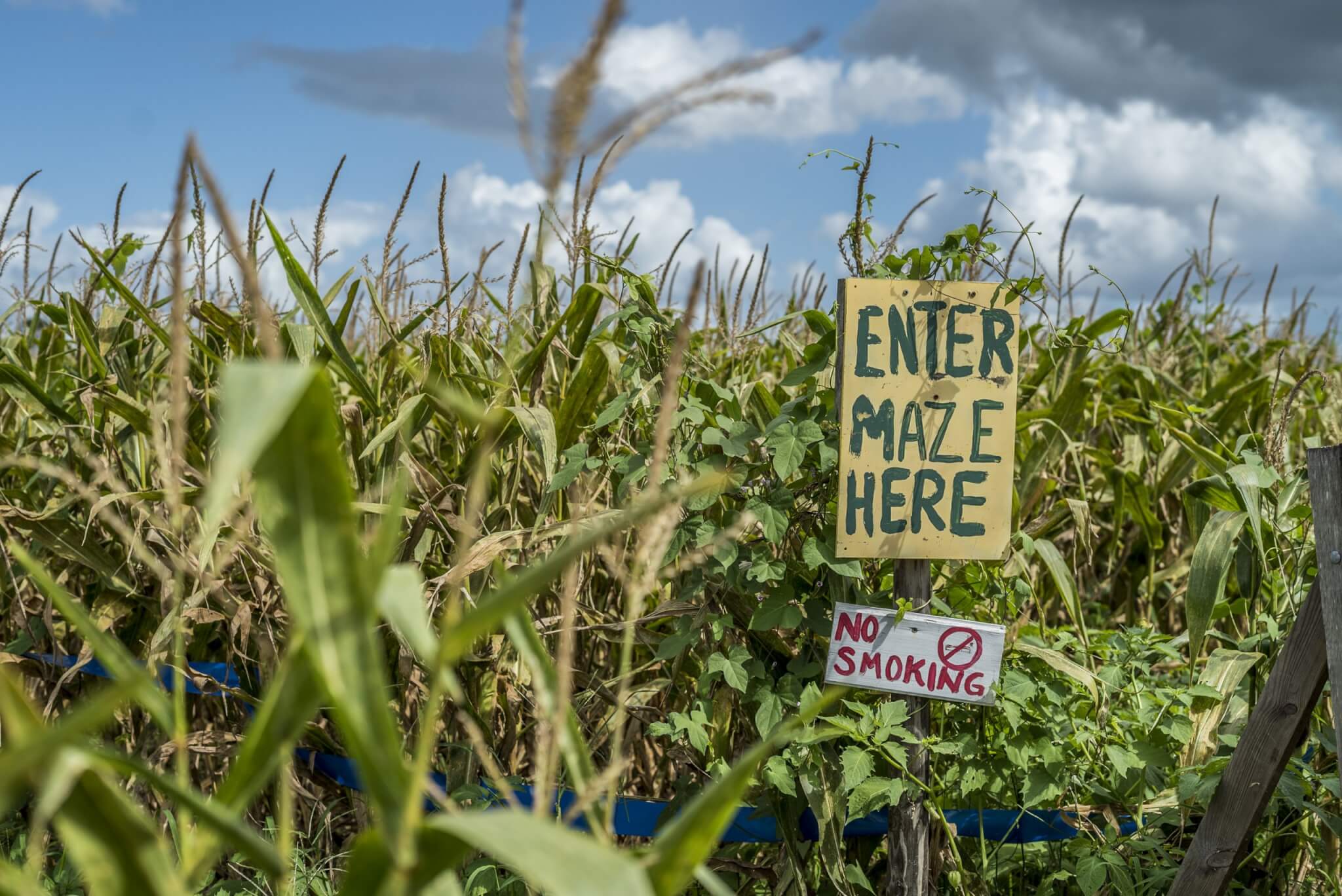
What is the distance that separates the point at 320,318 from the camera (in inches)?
73.2

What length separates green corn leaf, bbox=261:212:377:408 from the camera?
1780mm

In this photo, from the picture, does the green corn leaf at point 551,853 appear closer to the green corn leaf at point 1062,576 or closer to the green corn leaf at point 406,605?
the green corn leaf at point 406,605

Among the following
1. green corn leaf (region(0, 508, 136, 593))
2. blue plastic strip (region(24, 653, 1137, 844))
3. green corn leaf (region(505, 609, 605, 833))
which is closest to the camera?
green corn leaf (region(505, 609, 605, 833))

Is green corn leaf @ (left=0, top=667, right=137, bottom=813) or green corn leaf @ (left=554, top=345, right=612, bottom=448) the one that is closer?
green corn leaf @ (left=0, top=667, right=137, bottom=813)

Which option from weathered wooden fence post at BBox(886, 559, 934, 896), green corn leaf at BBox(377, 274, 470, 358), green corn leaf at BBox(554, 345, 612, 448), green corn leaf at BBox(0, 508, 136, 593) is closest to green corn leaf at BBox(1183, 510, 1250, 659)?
weathered wooden fence post at BBox(886, 559, 934, 896)

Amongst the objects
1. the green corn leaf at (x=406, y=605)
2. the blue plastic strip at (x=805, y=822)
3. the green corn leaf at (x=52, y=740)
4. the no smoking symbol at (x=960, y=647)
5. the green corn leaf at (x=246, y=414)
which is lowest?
the blue plastic strip at (x=805, y=822)

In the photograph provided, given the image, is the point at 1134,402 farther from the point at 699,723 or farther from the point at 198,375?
the point at 198,375

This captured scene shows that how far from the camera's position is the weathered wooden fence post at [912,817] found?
169 cm

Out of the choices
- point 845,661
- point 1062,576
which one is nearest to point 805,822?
point 845,661

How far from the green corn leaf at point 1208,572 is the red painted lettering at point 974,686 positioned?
0.43 meters

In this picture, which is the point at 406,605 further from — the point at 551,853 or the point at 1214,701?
the point at 1214,701

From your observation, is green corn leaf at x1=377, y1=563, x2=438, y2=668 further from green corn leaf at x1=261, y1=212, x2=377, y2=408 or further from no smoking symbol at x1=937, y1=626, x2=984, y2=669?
green corn leaf at x1=261, y1=212, x2=377, y2=408

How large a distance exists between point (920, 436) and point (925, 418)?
0.03m

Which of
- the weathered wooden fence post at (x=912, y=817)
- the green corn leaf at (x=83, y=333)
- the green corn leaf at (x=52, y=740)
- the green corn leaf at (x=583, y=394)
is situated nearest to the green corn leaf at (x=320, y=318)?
the green corn leaf at (x=583, y=394)
